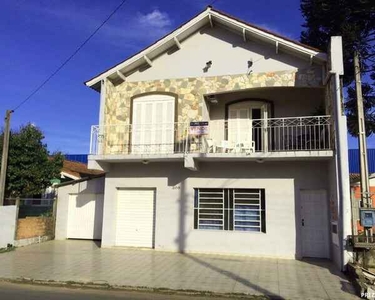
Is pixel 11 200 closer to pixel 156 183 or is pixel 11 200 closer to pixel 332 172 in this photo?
pixel 156 183

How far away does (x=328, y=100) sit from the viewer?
12539 millimetres

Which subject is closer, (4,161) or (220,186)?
(220,186)

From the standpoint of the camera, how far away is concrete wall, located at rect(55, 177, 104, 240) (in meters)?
16.8

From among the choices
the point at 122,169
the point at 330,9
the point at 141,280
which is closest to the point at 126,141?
the point at 122,169

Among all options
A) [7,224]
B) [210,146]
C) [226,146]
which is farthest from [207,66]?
[7,224]

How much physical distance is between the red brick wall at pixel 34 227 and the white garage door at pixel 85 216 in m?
0.88

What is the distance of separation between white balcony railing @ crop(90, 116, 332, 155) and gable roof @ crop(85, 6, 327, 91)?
2.16 meters

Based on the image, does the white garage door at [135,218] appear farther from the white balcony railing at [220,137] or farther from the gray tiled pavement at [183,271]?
the white balcony railing at [220,137]

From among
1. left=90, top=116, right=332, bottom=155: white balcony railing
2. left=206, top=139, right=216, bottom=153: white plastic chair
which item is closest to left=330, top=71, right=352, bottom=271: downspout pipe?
left=90, top=116, right=332, bottom=155: white balcony railing

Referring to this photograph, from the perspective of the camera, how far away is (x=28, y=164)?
17094 mm

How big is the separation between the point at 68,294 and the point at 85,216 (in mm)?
8920

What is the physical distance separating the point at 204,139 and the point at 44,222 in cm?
811

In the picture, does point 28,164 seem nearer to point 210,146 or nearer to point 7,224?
point 7,224

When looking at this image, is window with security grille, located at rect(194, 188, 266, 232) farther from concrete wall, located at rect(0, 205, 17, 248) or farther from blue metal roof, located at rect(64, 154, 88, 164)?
blue metal roof, located at rect(64, 154, 88, 164)
